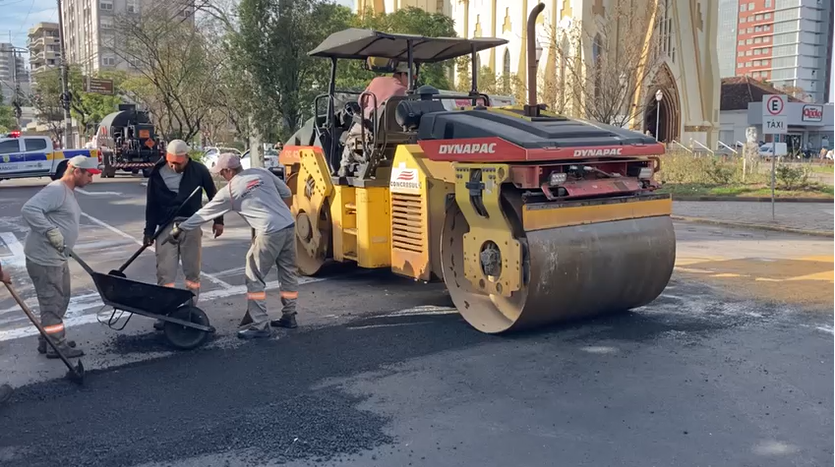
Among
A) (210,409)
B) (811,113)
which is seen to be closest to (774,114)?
(210,409)

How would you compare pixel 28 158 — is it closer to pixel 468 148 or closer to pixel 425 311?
pixel 425 311

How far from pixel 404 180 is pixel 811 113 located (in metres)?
63.2

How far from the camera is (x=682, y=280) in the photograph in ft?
29.0

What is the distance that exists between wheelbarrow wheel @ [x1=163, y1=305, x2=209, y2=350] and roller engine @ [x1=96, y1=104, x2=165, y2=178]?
23792 millimetres

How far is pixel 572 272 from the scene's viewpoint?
609 centimetres

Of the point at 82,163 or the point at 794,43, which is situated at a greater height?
the point at 794,43

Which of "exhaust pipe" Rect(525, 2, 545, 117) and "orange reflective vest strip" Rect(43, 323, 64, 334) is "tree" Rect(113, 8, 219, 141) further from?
"orange reflective vest strip" Rect(43, 323, 64, 334)

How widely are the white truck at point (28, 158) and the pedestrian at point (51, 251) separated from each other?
21930 mm

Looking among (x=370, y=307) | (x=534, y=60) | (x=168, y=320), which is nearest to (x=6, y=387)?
(x=168, y=320)

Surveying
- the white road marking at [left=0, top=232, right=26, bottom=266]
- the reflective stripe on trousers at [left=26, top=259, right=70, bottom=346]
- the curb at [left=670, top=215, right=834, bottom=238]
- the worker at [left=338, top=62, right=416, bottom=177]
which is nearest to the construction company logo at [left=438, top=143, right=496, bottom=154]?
the worker at [left=338, top=62, right=416, bottom=177]

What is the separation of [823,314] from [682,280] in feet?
6.07

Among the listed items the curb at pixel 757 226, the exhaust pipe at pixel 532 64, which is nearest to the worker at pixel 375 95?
the exhaust pipe at pixel 532 64

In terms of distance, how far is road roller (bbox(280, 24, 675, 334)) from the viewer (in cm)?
599

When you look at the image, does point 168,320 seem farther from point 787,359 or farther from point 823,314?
point 823,314
